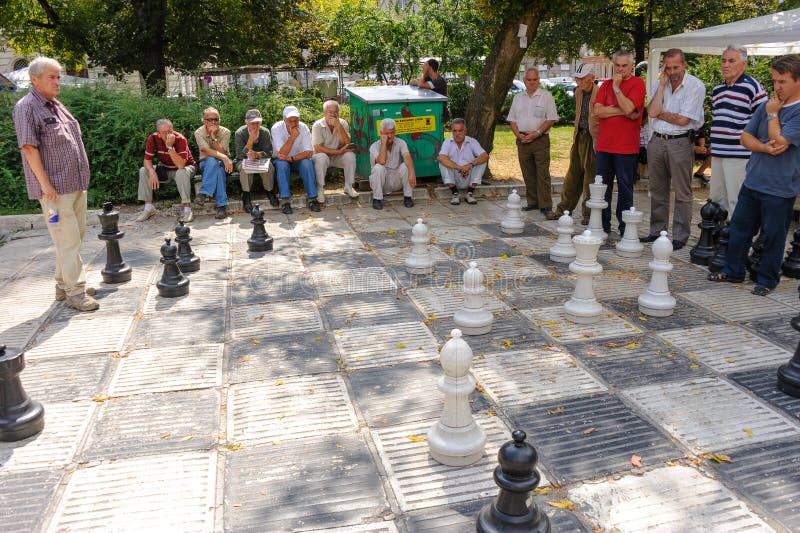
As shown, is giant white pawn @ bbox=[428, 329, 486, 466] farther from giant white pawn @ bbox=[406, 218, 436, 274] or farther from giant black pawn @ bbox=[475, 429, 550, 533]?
giant white pawn @ bbox=[406, 218, 436, 274]

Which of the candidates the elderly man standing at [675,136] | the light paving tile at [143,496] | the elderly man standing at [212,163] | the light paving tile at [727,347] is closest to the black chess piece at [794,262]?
the elderly man standing at [675,136]

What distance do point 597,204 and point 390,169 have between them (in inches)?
140

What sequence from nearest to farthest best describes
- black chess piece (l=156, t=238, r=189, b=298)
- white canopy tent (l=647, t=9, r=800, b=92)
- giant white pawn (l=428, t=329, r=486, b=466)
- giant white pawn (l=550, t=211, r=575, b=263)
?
giant white pawn (l=428, t=329, r=486, b=466), black chess piece (l=156, t=238, r=189, b=298), giant white pawn (l=550, t=211, r=575, b=263), white canopy tent (l=647, t=9, r=800, b=92)

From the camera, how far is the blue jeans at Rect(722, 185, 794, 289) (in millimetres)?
5836

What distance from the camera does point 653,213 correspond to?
7.63 m

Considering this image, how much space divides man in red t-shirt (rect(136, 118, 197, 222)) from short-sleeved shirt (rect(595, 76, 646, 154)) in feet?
18.4

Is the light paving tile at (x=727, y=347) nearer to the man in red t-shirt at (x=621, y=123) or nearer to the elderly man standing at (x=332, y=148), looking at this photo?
the man in red t-shirt at (x=621, y=123)

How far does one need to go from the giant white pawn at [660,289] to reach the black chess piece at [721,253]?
1251mm

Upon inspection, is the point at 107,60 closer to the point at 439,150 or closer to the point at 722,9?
the point at 439,150

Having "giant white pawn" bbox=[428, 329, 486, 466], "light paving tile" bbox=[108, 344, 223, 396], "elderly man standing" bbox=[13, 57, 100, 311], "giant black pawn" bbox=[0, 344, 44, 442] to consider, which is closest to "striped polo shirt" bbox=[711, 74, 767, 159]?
"giant white pawn" bbox=[428, 329, 486, 466]

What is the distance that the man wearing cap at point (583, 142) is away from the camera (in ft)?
27.1

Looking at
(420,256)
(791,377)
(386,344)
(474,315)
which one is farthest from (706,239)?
(386,344)

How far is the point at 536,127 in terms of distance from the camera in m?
9.20

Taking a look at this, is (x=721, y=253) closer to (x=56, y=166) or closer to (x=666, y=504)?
(x=666, y=504)
